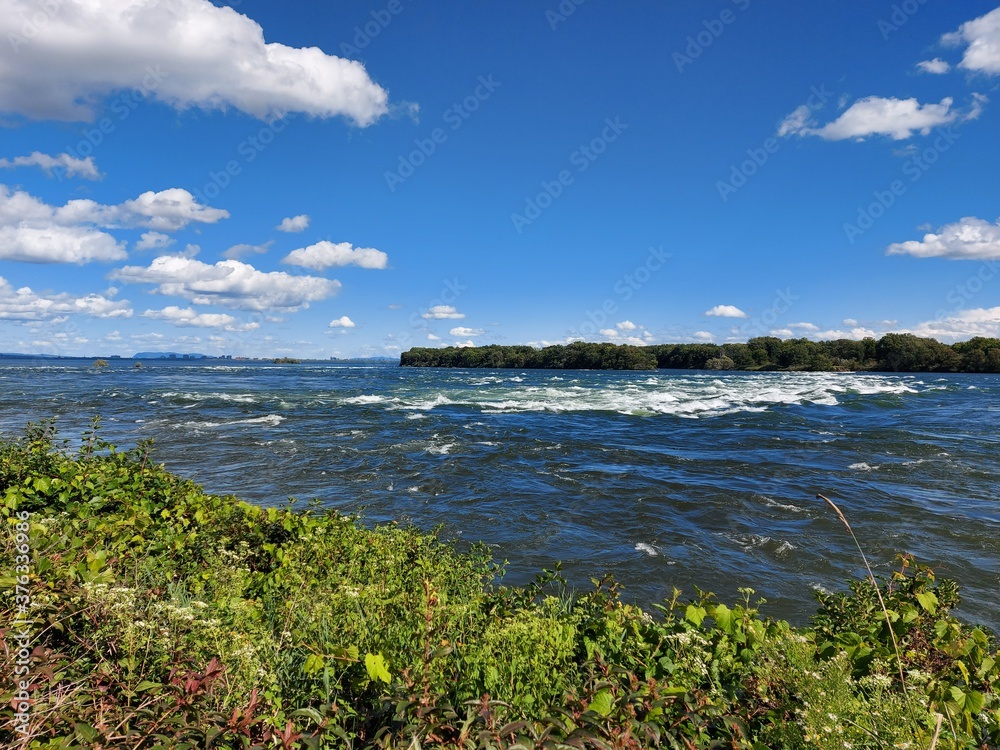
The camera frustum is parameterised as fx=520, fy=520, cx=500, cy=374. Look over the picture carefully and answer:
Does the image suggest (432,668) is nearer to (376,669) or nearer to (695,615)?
(376,669)

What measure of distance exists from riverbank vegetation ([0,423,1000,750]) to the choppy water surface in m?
3.99

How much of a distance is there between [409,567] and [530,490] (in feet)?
25.7

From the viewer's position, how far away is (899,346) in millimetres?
96438

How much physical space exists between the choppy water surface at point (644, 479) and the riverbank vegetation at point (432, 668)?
157 inches

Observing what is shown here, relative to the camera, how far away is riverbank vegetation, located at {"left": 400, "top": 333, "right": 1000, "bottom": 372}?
91438 millimetres

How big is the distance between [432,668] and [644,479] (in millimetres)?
11757

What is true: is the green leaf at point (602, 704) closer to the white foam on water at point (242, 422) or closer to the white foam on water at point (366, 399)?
the white foam on water at point (242, 422)

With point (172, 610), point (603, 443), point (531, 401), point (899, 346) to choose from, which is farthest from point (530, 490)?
point (899, 346)

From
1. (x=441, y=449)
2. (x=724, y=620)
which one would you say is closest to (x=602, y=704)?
(x=724, y=620)

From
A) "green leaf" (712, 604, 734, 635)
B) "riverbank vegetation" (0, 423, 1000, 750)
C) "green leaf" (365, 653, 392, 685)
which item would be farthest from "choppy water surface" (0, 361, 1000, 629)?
"green leaf" (365, 653, 392, 685)

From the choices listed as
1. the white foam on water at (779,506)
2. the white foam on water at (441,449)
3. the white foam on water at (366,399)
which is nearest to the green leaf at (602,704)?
the white foam on water at (779,506)

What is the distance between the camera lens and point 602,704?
238 centimetres

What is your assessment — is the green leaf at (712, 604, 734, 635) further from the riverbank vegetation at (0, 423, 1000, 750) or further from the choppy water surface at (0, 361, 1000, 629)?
the choppy water surface at (0, 361, 1000, 629)

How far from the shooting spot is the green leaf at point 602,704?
237cm
